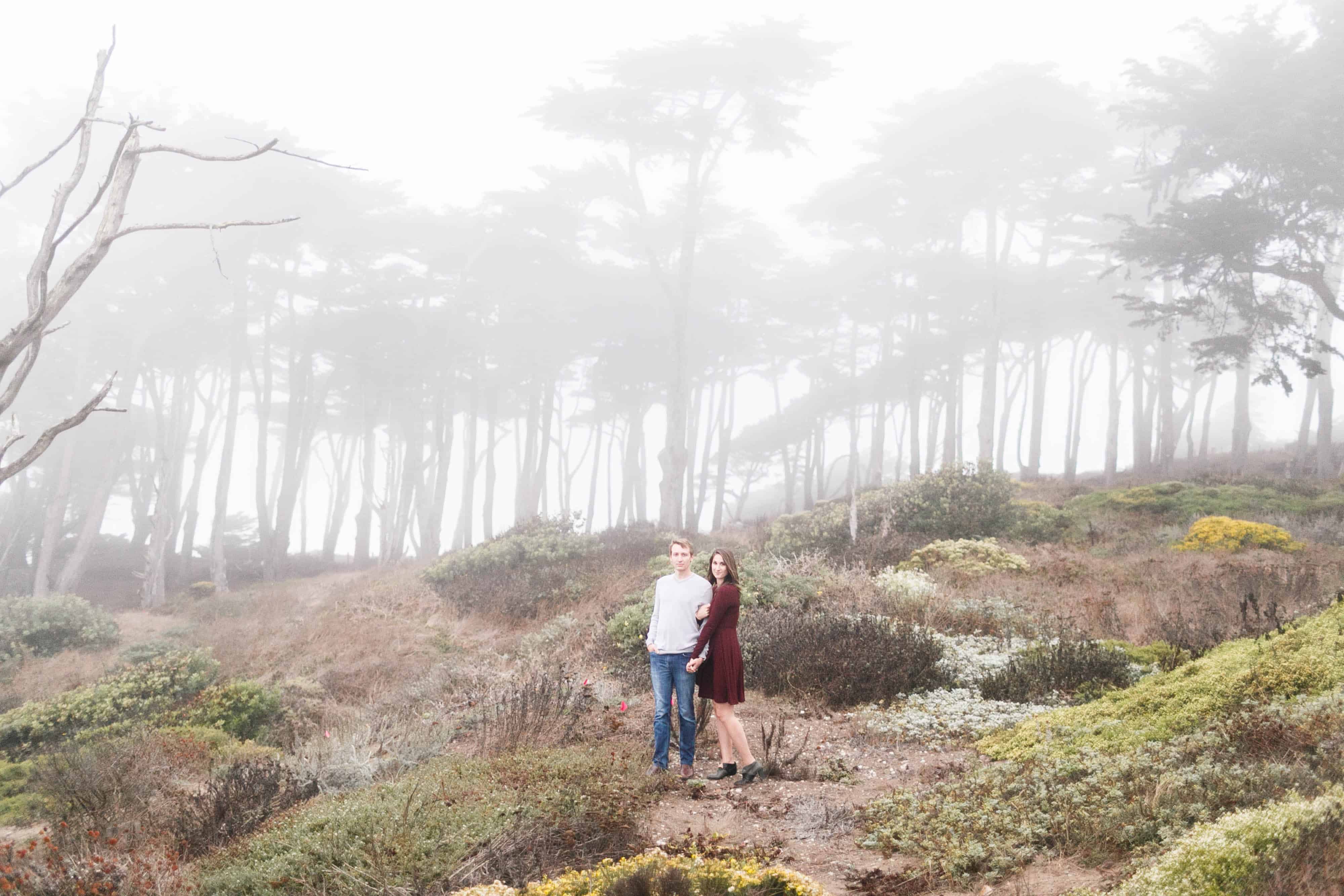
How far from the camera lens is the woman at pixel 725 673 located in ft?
18.4

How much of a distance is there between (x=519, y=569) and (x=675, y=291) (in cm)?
1735

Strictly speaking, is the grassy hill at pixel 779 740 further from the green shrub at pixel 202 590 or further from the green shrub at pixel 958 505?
the green shrub at pixel 202 590

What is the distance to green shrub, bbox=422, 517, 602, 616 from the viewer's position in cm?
1454

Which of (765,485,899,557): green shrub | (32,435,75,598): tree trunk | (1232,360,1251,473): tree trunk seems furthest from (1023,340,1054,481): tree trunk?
(32,435,75,598): tree trunk

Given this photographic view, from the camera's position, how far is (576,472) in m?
39.7

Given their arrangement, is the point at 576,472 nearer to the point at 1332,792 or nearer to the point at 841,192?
the point at 841,192

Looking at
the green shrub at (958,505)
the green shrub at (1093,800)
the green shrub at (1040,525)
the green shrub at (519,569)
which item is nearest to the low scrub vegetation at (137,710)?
the green shrub at (519,569)

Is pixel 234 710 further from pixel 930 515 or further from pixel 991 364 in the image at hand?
pixel 991 364

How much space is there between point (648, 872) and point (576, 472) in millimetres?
36848

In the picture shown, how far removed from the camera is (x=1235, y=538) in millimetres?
12383

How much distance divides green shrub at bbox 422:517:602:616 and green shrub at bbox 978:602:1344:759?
9.75 m

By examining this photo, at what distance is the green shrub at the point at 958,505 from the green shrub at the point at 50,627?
15121 millimetres

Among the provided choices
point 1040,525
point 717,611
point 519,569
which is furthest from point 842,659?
point 519,569

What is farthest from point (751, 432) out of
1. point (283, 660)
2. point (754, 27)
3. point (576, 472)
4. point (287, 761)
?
point (287, 761)
